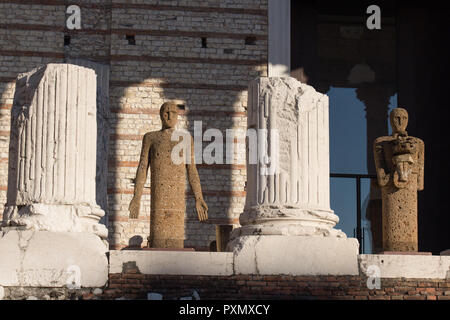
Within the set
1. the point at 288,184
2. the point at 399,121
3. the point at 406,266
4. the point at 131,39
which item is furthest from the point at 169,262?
the point at 131,39

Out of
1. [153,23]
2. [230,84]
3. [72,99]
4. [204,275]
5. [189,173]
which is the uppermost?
[153,23]

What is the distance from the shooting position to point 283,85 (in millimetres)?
10180

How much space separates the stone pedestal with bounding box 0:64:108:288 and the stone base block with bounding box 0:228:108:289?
1cm

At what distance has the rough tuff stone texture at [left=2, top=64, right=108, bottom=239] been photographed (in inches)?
379

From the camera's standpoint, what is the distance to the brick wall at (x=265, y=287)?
9320mm

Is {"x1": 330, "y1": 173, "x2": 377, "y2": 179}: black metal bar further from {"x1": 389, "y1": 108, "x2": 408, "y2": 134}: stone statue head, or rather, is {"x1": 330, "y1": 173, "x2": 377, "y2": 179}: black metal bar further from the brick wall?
the brick wall

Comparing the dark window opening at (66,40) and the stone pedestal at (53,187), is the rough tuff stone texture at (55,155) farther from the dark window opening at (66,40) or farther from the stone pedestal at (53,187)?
the dark window opening at (66,40)

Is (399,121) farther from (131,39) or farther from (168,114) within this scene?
(131,39)

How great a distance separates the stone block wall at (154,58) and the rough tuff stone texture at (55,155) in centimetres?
378

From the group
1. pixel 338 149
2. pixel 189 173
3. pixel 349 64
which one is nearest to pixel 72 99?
pixel 189 173

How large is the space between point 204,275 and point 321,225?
1452 millimetres

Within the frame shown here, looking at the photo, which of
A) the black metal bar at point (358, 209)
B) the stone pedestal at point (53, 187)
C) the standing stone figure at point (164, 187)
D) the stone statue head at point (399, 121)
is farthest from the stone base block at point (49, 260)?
the black metal bar at point (358, 209)

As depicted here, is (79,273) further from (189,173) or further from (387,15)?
(387,15)

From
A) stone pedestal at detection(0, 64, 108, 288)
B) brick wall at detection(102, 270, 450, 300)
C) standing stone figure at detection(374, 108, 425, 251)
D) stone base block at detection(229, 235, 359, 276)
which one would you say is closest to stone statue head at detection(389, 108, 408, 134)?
standing stone figure at detection(374, 108, 425, 251)
